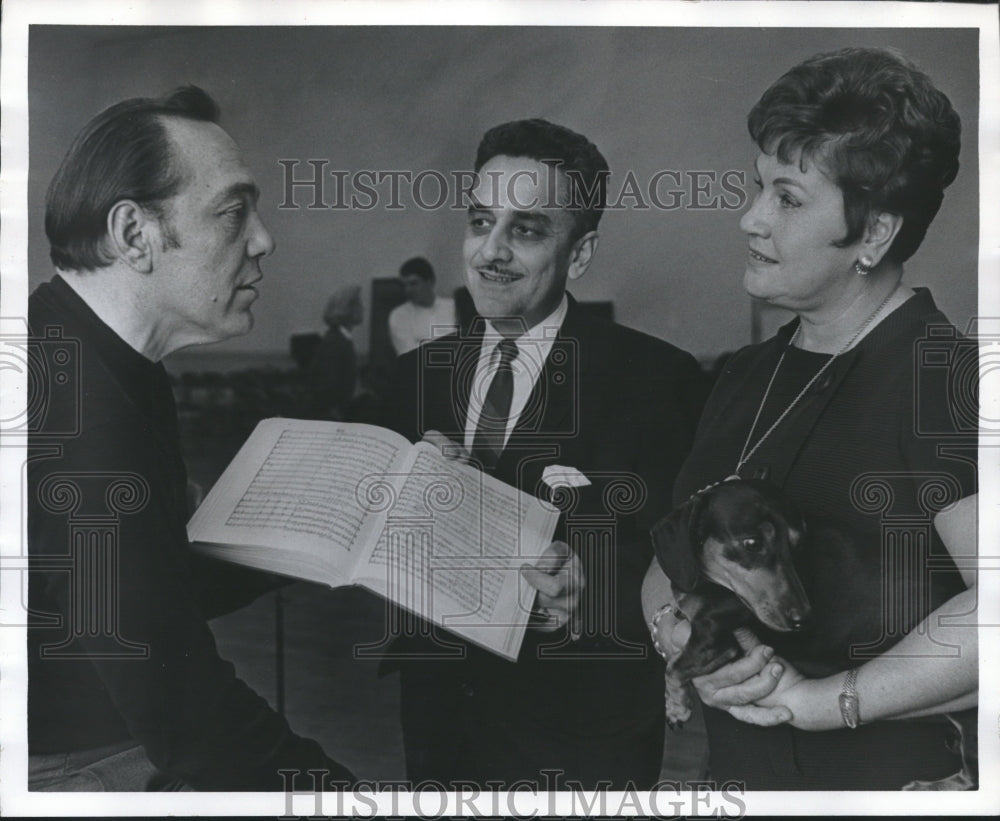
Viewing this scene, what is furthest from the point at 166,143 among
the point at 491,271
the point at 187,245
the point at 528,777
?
the point at 528,777

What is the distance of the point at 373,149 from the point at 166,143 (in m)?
0.52

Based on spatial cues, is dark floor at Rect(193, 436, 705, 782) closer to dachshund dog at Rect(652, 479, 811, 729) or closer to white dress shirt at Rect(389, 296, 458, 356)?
dachshund dog at Rect(652, 479, 811, 729)

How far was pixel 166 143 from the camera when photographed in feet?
8.71

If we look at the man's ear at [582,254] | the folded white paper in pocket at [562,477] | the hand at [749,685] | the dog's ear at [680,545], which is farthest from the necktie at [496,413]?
the hand at [749,685]

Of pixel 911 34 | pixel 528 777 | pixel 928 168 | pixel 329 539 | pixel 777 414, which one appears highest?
pixel 911 34

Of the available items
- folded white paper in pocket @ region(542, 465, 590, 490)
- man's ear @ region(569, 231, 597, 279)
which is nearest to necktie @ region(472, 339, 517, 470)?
folded white paper in pocket @ region(542, 465, 590, 490)

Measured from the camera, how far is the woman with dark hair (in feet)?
8.52

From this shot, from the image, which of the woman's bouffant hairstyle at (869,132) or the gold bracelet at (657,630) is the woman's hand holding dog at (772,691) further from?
the woman's bouffant hairstyle at (869,132)

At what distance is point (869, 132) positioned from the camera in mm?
2578

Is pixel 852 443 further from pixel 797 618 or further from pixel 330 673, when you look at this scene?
pixel 330 673

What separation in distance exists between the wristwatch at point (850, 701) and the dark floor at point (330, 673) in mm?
354

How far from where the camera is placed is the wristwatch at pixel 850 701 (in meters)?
2.59

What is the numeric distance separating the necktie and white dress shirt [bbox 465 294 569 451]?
1 cm

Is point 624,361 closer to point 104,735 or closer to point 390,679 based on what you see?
point 390,679
